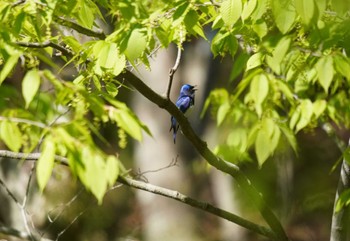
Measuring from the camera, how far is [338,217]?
3350 mm

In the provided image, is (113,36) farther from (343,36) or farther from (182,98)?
(182,98)

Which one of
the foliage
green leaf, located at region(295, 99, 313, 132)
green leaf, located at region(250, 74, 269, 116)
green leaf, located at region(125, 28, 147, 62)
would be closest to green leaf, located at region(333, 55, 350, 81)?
the foliage

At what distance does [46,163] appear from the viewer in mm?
1730

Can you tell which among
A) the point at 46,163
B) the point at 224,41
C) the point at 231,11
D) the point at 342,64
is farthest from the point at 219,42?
the point at 46,163

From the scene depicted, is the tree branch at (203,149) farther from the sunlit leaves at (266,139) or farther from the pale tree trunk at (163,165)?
the pale tree trunk at (163,165)

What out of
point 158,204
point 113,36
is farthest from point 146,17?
point 158,204

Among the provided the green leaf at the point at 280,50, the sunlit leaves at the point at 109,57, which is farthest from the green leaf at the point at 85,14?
the green leaf at the point at 280,50

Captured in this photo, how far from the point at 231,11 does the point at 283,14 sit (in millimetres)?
340

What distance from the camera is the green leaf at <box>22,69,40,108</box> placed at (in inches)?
70.7

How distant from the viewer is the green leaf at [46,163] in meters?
1.70

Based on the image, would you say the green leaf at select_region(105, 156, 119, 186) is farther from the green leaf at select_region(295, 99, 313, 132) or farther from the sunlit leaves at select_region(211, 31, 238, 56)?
the green leaf at select_region(295, 99, 313, 132)

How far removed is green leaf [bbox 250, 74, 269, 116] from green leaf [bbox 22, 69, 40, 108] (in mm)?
875

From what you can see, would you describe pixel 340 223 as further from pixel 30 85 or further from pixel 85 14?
pixel 30 85

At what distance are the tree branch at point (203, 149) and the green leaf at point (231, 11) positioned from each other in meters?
0.44
